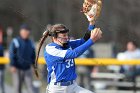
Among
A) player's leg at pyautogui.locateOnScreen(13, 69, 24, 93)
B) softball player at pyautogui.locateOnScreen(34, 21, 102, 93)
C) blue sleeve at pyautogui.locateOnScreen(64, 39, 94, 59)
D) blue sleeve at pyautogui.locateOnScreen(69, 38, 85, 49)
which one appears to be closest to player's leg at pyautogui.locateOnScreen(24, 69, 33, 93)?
player's leg at pyautogui.locateOnScreen(13, 69, 24, 93)

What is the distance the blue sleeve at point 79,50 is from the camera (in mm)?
9172

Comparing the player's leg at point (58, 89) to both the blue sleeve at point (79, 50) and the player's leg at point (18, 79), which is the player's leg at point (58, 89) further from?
Result: the player's leg at point (18, 79)

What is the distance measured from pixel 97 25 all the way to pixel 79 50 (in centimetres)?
835

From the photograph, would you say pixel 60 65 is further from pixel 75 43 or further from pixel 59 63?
pixel 75 43

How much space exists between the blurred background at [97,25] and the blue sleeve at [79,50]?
10.5 feet

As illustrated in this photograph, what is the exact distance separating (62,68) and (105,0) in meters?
14.3

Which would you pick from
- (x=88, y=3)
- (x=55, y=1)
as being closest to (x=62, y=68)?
(x=88, y=3)

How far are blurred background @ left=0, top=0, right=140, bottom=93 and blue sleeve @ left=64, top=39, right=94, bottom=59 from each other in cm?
320

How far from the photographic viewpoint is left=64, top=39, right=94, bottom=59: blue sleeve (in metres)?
9.17

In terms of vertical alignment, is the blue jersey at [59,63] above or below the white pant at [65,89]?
above

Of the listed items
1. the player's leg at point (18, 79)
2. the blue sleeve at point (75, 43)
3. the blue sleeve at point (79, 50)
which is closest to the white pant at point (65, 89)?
the blue sleeve at point (79, 50)

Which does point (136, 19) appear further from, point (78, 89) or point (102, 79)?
point (78, 89)

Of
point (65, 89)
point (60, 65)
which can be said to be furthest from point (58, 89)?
point (60, 65)

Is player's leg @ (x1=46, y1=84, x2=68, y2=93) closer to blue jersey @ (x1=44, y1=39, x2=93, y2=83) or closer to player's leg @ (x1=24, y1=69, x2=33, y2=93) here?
blue jersey @ (x1=44, y1=39, x2=93, y2=83)
